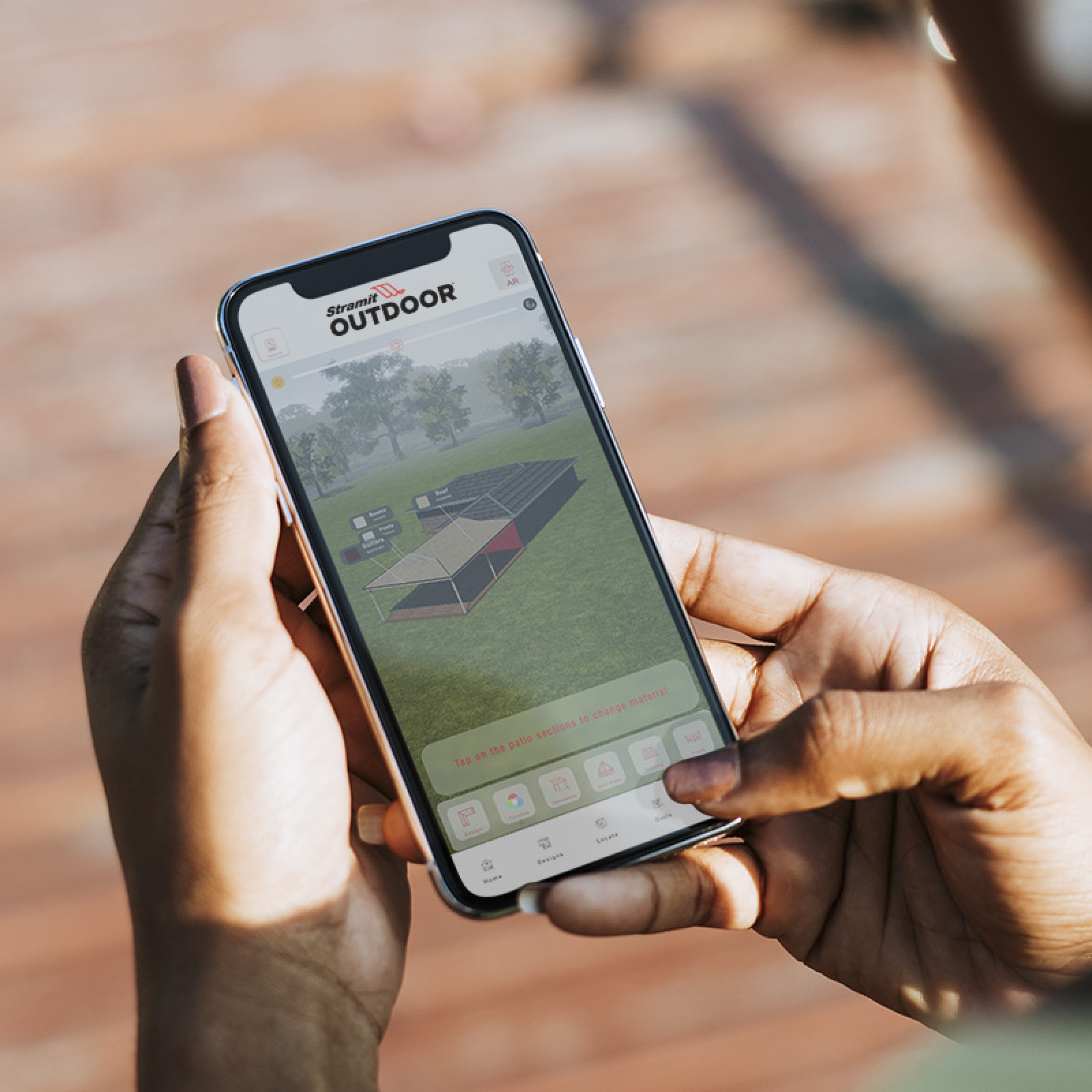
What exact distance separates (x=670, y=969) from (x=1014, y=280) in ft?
4.02

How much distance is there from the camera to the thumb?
0.82 meters

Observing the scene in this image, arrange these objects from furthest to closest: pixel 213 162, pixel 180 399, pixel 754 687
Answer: pixel 213 162 < pixel 754 687 < pixel 180 399

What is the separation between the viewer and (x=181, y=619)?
2.58 ft

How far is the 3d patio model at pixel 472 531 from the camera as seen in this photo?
922 mm

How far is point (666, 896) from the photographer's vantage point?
0.83 metres

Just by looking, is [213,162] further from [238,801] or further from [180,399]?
[238,801]

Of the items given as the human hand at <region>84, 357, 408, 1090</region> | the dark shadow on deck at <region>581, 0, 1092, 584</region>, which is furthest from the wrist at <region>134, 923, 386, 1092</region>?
the dark shadow on deck at <region>581, 0, 1092, 584</region>

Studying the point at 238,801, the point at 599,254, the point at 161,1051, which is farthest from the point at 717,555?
the point at 599,254

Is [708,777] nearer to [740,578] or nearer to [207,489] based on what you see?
[740,578]

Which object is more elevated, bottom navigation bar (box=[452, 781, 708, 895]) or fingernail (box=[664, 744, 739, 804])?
fingernail (box=[664, 744, 739, 804])

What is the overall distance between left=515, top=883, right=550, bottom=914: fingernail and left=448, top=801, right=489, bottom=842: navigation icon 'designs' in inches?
2.6

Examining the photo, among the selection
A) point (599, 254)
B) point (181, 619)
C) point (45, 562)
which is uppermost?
point (599, 254)

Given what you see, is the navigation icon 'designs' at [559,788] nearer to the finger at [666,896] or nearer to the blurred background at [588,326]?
the finger at [666,896]

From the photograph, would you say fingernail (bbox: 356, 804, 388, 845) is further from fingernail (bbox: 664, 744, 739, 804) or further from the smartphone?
fingernail (bbox: 664, 744, 739, 804)
